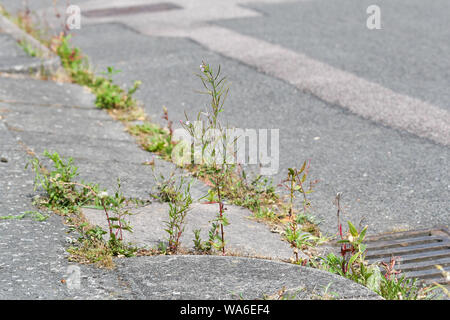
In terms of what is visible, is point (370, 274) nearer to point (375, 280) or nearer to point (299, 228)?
point (375, 280)

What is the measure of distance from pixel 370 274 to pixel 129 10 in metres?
8.17

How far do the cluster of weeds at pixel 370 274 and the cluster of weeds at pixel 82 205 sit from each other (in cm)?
107

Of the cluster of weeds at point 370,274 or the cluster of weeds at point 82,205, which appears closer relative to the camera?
the cluster of weeds at point 370,274

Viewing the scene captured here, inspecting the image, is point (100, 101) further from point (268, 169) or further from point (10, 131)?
Answer: point (268, 169)

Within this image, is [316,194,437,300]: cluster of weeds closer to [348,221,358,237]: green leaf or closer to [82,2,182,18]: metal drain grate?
[348,221,358,237]: green leaf

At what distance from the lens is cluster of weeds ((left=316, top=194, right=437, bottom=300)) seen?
3270 mm

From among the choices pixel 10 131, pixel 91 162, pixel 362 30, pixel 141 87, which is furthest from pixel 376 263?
pixel 362 30

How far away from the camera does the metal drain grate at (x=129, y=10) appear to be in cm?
1054

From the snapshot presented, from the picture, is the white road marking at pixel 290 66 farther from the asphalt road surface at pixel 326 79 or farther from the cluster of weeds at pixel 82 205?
the cluster of weeds at pixel 82 205

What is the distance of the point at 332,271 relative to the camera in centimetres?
356

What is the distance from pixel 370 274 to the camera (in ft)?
11.2

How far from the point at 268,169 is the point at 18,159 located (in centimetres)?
179

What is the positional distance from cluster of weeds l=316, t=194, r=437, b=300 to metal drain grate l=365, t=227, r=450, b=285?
0.48ft

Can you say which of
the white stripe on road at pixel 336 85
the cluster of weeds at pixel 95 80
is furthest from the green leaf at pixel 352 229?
the cluster of weeds at pixel 95 80
